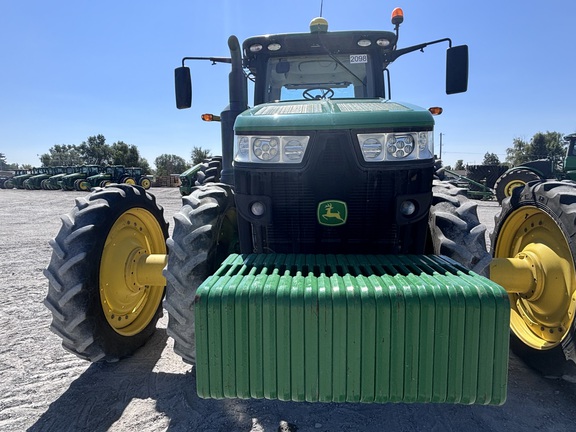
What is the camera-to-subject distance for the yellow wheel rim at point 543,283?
2535 mm

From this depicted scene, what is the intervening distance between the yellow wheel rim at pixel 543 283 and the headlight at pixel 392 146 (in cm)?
141

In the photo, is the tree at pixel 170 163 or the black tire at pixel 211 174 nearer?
the black tire at pixel 211 174

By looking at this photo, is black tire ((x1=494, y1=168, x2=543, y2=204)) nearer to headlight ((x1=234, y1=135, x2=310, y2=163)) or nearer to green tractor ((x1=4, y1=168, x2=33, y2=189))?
headlight ((x1=234, y1=135, x2=310, y2=163))

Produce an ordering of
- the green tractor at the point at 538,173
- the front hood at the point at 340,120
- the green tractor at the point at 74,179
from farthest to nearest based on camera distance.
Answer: the green tractor at the point at 74,179 < the green tractor at the point at 538,173 < the front hood at the point at 340,120

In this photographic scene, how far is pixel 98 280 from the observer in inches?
104

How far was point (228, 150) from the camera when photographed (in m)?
3.81

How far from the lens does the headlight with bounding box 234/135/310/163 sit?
2.05 meters

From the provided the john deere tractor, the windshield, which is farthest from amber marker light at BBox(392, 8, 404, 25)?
the windshield

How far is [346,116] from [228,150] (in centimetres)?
205

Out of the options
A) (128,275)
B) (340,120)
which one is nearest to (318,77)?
(340,120)

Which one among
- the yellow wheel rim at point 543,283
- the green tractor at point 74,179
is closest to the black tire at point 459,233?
the yellow wheel rim at point 543,283

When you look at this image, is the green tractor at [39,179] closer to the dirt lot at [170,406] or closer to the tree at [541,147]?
the dirt lot at [170,406]

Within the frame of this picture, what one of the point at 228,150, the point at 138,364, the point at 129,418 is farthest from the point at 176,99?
the point at 129,418

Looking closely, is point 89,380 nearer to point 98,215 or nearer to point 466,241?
point 98,215
